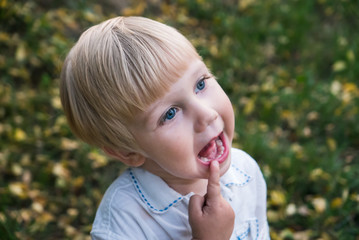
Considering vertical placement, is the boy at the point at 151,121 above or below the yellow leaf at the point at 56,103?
above

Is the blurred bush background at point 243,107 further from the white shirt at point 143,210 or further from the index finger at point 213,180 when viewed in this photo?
the index finger at point 213,180

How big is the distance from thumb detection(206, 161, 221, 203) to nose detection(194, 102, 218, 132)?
0.12 meters

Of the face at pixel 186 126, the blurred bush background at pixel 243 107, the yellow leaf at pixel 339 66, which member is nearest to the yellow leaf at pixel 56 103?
the blurred bush background at pixel 243 107

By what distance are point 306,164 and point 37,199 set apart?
1.48 meters

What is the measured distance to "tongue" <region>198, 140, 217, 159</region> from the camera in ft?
4.25

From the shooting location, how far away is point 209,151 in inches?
51.2

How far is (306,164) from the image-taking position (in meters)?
2.37

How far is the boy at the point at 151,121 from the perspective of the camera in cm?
120

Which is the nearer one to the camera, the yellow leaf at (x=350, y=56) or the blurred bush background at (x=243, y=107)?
the blurred bush background at (x=243, y=107)

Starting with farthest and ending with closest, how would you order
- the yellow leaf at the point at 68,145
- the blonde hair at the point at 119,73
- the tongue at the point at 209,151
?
the yellow leaf at the point at 68,145 < the tongue at the point at 209,151 < the blonde hair at the point at 119,73

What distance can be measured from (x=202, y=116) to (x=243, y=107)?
1689 mm

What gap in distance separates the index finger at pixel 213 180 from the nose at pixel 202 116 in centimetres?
12

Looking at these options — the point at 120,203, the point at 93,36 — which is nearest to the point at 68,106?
the point at 93,36

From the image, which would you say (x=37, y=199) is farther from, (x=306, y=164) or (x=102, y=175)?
(x=306, y=164)
